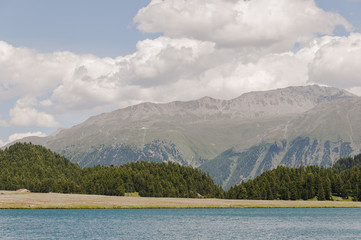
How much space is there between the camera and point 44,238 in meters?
91.9

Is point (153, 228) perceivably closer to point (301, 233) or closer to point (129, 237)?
point (129, 237)

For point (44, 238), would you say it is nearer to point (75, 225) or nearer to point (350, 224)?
point (75, 225)

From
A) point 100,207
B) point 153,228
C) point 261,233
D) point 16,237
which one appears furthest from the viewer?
point 100,207

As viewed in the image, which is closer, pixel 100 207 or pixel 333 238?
pixel 333 238

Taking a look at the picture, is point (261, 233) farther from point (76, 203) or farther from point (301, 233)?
point (76, 203)

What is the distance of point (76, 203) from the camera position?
193 metres

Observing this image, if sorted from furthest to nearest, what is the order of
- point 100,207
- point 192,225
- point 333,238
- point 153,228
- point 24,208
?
point 100,207 → point 24,208 → point 192,225 → point 153,228 → point 333,238

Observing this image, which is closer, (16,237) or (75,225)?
(16,237)

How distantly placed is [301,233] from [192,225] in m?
31.0

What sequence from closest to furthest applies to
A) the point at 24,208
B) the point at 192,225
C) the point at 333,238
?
1. the point at 333,238
2. the point at 192,225
3. the point at 24,208

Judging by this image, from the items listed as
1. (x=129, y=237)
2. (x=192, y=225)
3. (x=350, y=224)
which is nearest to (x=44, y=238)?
(x=129, y=237)

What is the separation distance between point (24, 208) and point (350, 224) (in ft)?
398

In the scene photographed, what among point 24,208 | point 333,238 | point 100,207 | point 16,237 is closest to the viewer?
point 16,237

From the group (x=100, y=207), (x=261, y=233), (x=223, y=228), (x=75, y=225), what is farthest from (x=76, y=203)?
(x=261, y=233)
